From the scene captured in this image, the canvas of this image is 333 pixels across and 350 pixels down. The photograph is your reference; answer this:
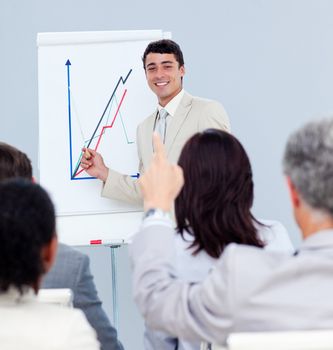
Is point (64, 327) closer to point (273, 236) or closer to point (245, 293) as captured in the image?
point (245, 293)

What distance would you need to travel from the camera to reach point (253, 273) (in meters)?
1.34

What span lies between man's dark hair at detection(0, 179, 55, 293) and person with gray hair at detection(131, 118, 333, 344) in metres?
0.17

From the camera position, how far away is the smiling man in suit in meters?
3.85

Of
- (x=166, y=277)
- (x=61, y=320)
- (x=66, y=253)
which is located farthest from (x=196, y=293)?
(x=66, y=253)

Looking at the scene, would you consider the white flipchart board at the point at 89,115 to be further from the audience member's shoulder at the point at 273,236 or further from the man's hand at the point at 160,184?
the man's hand at the point at 160,184

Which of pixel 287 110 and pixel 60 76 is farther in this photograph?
pixel 287 110

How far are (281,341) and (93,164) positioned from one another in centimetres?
281

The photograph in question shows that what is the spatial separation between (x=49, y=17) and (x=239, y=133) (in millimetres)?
1368

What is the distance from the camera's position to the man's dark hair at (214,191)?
1962mm

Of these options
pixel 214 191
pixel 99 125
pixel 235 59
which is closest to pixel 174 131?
pixel 99 125

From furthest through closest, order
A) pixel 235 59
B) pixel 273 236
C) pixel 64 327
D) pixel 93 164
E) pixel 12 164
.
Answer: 1. pixel 235 59
2. pixel 93 164
3. pixel 12 164
4. pixel 273 236
5. pixel 64 327

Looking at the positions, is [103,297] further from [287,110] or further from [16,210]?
[16,210]

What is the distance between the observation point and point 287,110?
487cm

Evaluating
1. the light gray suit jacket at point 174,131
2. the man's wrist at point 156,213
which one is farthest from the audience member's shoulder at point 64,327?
the light gray suit jacket at point 174,131
